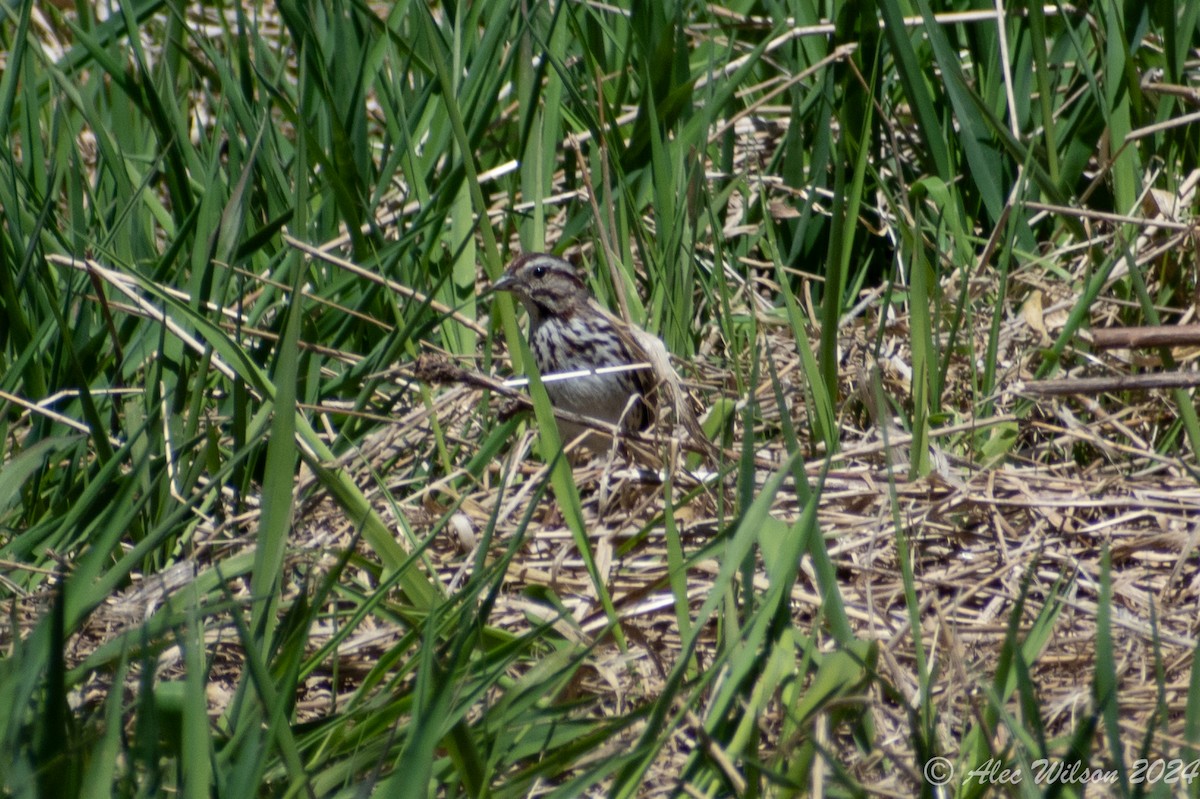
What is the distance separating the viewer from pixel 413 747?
6.22 feet

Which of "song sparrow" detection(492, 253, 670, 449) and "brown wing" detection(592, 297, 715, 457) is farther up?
"brown wing" detection(592, 297, 715, 457)

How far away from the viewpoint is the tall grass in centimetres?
219

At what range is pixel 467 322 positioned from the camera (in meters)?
3.96

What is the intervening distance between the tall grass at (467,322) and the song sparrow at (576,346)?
0.11 metres

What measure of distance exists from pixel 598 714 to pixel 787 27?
8.88 feet

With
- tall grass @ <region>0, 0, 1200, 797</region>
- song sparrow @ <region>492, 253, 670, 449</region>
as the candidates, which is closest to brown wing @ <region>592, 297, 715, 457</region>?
song sparrow @ <region>492, 253, 670, 449</region>

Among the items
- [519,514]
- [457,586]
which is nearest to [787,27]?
[519,514]

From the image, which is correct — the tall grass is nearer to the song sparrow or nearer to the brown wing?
the song sparrow

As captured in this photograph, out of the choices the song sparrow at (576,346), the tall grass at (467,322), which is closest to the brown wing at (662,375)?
the song sparrow at (576,346)

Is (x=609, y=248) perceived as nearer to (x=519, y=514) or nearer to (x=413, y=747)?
(x=519, y=514)

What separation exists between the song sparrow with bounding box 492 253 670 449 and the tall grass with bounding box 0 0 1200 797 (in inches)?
4.3

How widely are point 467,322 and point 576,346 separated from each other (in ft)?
2.05

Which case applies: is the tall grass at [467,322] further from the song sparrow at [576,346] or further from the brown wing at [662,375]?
the brown wing at [662,375]

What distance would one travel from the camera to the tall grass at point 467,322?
7.20 feet
